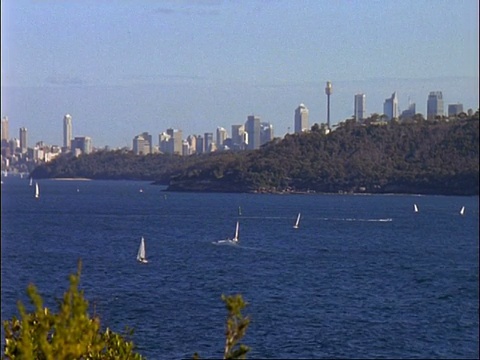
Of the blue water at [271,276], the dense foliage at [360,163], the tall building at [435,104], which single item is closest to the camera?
the blue water at [271,276]

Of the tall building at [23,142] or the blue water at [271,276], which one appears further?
the tall building at [23,142]

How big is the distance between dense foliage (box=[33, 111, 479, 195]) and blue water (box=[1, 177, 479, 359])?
24.3 m

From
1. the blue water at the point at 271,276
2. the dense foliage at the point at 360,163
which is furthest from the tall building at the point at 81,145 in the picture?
the blue water at the point at 271,276

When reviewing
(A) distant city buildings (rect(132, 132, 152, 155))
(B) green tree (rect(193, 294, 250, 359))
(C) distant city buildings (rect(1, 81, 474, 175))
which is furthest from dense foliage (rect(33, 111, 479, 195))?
(B) green tree (rect(193, 294, 250, 359))

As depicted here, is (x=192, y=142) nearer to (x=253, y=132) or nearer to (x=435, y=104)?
(x=253, y=132)

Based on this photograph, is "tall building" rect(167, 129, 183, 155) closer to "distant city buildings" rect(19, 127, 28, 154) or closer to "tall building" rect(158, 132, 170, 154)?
"tall building" rect(158, 132, 170, 154)

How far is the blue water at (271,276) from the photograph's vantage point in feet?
63.5

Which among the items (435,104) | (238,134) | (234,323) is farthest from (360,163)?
(234,323)

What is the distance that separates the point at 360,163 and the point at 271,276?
63318mm

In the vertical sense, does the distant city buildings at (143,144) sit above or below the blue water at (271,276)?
above

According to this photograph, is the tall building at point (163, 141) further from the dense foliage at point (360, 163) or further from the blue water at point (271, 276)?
the blue water at point (271, 276)

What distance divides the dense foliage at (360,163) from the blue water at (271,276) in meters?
24.3

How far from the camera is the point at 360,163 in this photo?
304 feet

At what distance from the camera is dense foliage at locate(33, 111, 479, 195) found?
291 ft
